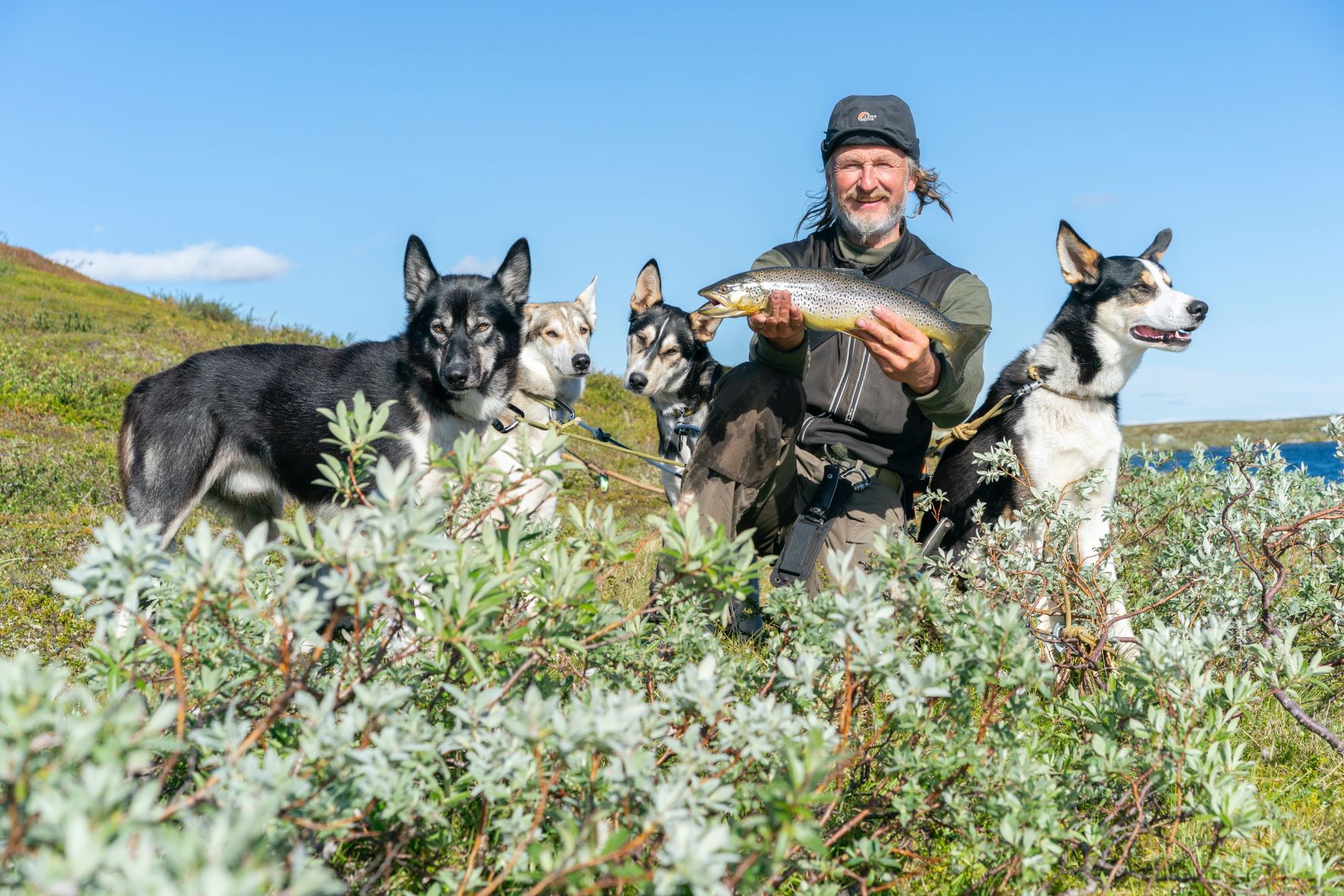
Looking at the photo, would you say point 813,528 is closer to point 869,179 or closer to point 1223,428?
point 869,179

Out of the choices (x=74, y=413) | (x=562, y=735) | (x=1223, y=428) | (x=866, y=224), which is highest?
(x=1223, y=428)

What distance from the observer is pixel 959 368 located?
3963 mm

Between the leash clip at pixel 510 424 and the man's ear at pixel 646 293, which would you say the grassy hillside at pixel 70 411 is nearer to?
the leash clip at pixel 510 424

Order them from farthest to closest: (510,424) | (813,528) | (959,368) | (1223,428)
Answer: (1223,428)
(510,424)
(813,528)
(959,368)

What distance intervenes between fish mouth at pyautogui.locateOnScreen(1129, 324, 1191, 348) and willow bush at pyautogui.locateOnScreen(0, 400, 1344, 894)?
8.36ft

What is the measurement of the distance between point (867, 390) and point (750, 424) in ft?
2.73

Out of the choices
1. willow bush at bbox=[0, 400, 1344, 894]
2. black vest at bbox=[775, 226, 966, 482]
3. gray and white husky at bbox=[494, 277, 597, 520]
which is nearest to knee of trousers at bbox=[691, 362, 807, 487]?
black vest at bbox=[775, 226, 966, 482]

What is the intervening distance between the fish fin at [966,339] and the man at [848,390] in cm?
8

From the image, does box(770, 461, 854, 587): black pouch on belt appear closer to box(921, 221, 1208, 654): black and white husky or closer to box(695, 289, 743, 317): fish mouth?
box(921, 221, 1208, 654): black and white husky

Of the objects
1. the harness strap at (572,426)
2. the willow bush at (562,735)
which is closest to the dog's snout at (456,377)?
the harness strap at (572,426)

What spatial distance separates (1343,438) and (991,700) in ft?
7.36

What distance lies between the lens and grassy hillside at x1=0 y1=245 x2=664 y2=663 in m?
5.47

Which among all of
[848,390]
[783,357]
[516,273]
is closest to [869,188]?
[848,390]

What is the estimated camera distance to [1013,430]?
514 cm
